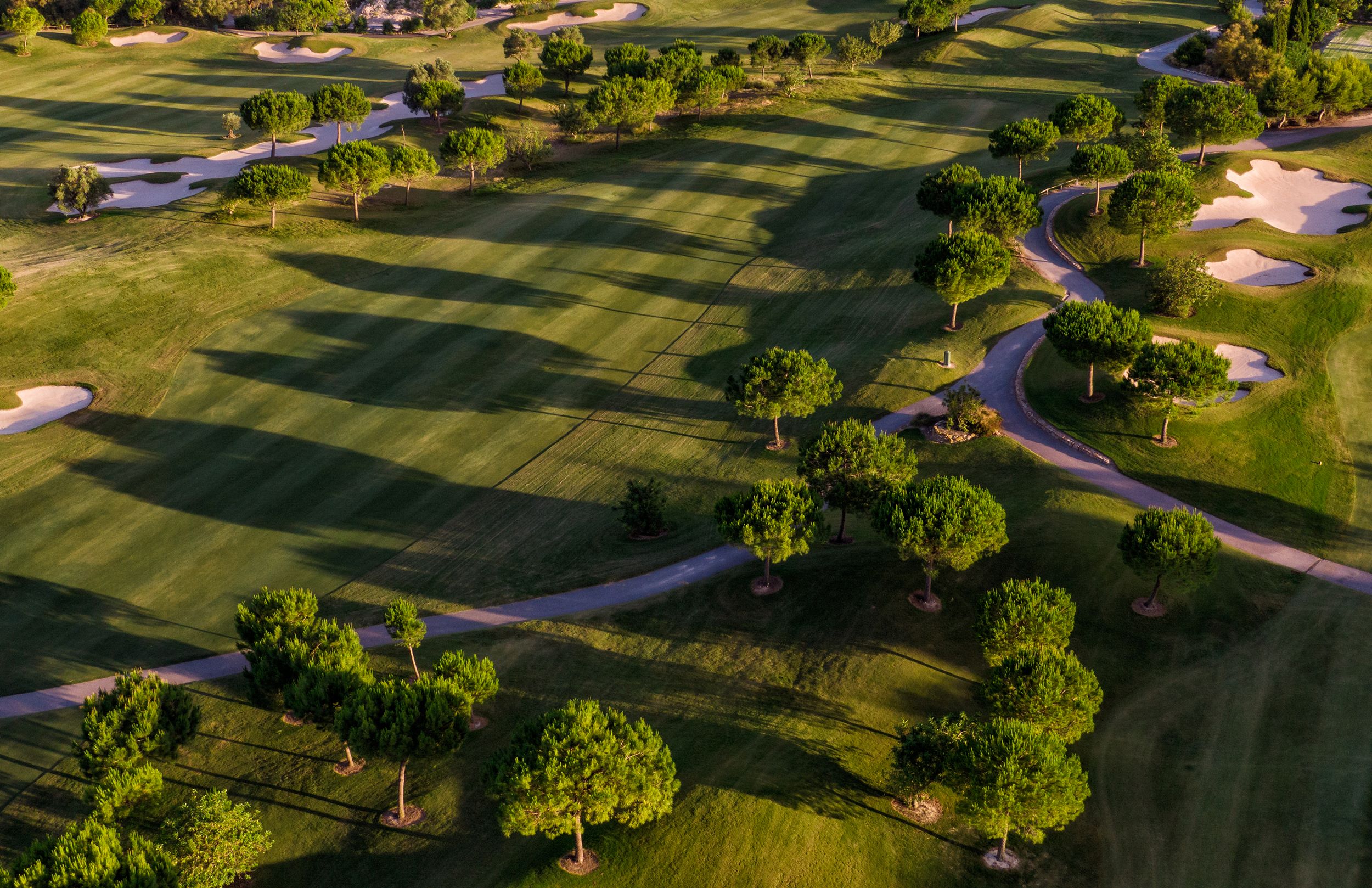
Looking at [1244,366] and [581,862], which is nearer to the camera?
[581,862]

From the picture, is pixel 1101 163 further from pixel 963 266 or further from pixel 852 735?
pixel 852 735

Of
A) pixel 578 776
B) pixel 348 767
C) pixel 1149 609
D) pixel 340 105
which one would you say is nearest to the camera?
pixel 578 776

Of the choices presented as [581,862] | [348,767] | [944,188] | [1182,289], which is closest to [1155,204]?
Result: [1182,289]

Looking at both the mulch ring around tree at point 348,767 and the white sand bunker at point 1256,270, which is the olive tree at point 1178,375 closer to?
the white sand bunker at point 1256,270

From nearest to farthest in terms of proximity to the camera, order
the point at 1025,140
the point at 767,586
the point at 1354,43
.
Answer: the point at 767,586 < the point at 1025,140 < the point at 1354,43

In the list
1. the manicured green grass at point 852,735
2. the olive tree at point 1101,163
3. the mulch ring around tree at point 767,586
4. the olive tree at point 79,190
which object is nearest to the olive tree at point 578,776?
the manicured green grass at point 852,735

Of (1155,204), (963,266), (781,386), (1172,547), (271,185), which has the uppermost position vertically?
(271,185)

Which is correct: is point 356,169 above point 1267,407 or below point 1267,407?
above
